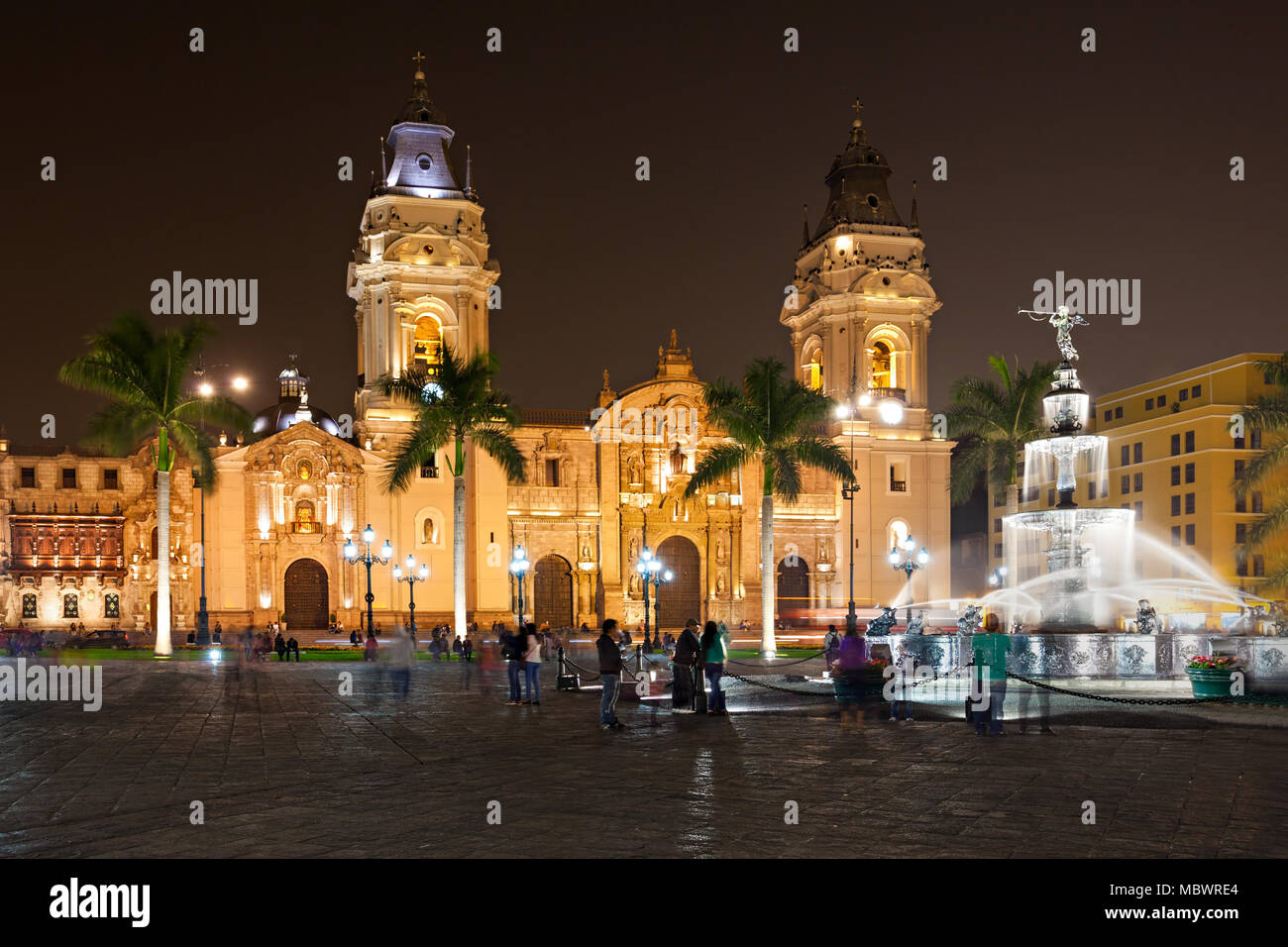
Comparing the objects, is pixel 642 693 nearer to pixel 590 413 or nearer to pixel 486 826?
pixel 486 826

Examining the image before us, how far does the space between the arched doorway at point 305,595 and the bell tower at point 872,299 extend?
2779cm

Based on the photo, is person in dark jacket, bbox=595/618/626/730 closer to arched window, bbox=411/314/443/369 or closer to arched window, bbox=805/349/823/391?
arched window, bbox=411/314/443/369

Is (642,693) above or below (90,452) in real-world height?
below

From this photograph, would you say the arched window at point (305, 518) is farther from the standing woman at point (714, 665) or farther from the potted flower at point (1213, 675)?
the potted flower at point (1213, 675)

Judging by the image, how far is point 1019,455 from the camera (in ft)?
155

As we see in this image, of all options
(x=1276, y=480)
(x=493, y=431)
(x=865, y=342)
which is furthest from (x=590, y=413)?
(x=1276, y=480)

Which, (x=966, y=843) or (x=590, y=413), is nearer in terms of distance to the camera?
(x=966, y=843)

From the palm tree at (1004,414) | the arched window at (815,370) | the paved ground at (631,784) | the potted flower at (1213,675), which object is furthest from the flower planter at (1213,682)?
the arched window at (815,370)

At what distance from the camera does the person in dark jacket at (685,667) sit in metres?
19.0

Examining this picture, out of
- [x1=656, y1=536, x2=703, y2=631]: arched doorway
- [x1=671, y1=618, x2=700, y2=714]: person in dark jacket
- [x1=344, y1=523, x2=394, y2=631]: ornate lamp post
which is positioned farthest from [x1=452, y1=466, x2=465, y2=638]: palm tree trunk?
[x1=656, y1=536, x2=703, y2=631]: arched doorway

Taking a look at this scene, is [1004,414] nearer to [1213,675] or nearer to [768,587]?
[768,587]

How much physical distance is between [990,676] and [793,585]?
48.0 metres
